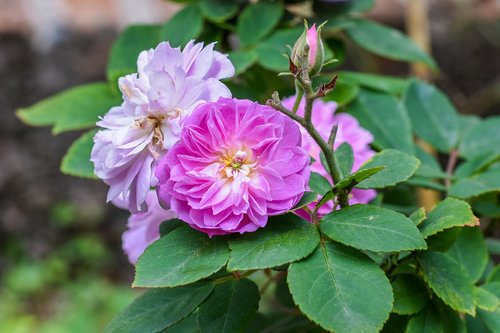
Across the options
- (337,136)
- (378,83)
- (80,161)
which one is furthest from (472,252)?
(80,161)

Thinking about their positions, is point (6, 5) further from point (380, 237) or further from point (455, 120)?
point (380, 237)

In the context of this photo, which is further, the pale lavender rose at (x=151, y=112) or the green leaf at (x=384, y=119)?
the green leaf at (x=384, y=119)

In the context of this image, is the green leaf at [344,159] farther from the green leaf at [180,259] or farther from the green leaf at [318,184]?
the green leaf at [180,259]

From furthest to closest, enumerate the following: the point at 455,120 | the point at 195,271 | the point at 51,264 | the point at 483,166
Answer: the point at 51,264 → the point at 455,120 → the point at 483,166 → the point at 195,271

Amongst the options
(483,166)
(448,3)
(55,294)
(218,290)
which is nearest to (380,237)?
(218,290)

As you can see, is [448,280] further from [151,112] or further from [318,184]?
[151,112]

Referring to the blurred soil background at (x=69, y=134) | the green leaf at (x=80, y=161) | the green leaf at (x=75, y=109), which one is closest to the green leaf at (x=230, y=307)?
the green leaf at (x=80, y=161)

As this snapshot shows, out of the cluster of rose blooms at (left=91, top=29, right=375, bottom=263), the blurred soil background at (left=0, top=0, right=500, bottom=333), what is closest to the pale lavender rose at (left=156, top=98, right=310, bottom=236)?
the cluster of rose blooms at (left=91, top=29, right=375, bottom=263)
